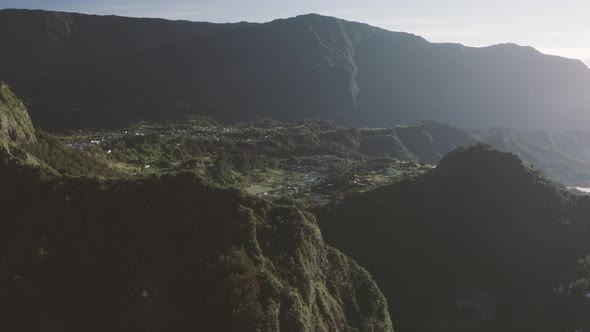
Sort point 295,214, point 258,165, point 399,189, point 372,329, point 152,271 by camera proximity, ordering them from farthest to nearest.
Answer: point 258,165, point 399,189, point 372,329, point 295,214, point 152,271

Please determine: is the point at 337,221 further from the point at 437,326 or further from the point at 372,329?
the point at 372,329

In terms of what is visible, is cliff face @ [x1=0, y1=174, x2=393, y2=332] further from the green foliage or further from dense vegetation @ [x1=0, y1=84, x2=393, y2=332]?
the green foliage

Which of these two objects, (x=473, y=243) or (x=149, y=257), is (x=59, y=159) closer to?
(x=149, y=257)

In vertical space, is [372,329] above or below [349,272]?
below

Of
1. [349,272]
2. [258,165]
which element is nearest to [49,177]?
[349,272]

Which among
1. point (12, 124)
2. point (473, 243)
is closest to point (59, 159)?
point (12, 124)

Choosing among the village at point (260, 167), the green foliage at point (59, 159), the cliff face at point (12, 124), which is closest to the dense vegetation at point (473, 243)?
the village at point (260, 167)

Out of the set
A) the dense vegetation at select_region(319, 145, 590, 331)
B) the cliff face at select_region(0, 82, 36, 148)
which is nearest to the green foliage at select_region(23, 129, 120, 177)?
the cliff face at select_region(0, 82, 36, 148)

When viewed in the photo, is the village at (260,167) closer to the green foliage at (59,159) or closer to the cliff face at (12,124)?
the green foliage at (59,159)
